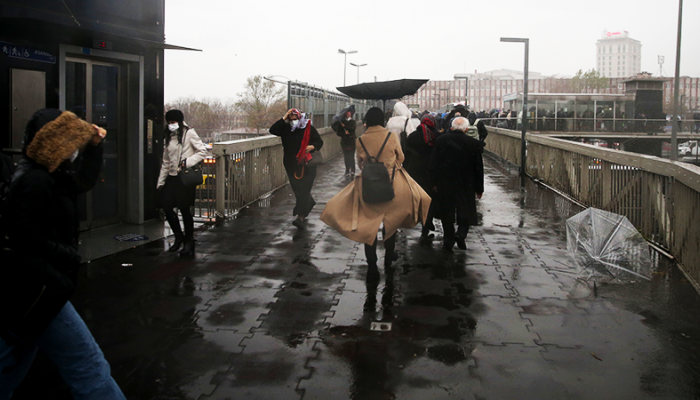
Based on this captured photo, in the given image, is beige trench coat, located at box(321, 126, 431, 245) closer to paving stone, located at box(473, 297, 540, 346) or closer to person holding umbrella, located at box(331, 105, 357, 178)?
paving stone, located at box(473, 297, 540, 346)

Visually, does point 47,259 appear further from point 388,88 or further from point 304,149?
point 388,88

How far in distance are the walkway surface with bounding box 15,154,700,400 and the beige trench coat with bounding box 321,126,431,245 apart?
55 centimetres

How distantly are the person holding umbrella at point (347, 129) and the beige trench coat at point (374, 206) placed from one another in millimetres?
7589

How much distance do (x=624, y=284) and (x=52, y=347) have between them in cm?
528

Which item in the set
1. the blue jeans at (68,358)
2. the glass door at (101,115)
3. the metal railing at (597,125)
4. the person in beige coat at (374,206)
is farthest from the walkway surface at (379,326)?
the metal railing at (597,125)

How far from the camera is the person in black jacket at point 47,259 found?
2.96m

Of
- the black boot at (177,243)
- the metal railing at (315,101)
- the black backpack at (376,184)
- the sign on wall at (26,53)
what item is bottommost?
the black boot at (177,243)

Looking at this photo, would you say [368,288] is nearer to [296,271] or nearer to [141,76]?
[296,271]

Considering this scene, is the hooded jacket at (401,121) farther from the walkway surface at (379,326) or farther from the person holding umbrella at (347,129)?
the person holding umbrella at (347,129)

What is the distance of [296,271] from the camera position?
705 centimetres

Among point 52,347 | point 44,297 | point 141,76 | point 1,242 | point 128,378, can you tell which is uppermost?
point 141,76

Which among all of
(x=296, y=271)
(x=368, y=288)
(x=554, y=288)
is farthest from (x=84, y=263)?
(x=554, y=288)

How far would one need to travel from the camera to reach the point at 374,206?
665cm

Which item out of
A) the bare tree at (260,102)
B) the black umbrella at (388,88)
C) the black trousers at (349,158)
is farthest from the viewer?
the bare tree at (260,102)
